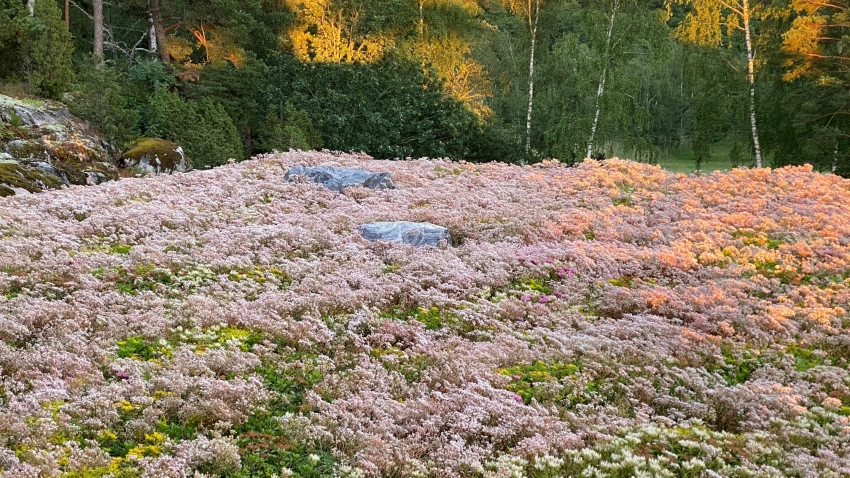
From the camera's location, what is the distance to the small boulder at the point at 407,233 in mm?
11820

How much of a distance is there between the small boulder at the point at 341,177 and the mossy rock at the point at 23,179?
594 centimetres

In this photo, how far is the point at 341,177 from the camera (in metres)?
16.4

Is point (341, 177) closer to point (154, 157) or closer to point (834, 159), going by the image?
point (154, 157)

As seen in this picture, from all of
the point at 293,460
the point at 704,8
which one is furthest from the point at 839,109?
the point at 293,460

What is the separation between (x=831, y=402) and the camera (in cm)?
640

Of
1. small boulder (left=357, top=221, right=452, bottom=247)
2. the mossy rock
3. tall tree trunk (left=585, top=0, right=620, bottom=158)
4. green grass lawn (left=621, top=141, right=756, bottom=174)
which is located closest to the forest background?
tall tree trunk (left=585, top=0, right=620, bottom=158)

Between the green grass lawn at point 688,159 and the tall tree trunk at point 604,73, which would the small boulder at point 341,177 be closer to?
the tall tree trunk at point 604,73

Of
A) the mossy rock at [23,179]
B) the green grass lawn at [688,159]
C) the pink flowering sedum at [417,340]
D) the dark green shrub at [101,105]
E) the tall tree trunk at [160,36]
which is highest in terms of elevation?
the tall tree trunk at [160,36]

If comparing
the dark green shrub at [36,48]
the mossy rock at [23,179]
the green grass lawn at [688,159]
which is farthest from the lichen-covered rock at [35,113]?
the green grass lawn at [688,159]

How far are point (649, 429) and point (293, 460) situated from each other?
3.39 metres

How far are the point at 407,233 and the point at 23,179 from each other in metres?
9.99

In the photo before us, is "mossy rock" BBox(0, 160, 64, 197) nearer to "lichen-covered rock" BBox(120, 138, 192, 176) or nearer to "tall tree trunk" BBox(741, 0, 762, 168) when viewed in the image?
"lichen-covered rock" BBox(120, 138, 192, 176)

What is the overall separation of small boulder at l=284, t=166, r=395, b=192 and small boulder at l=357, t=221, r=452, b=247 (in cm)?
384

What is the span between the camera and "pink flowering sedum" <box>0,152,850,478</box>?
5.44m
